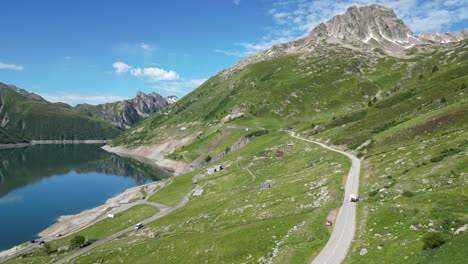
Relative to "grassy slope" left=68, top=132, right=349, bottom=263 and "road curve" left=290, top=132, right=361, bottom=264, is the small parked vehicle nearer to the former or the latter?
"road curve" left=290, top=132, right=361, bottom=264

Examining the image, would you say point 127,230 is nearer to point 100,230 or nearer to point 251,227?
point 100,230

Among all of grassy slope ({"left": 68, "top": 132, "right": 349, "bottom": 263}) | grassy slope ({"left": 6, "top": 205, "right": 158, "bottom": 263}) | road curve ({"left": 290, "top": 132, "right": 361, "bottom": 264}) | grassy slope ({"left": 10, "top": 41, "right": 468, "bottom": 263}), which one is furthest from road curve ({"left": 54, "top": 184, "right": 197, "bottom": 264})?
road curve ({"left": 290, "top": 132, "right": 361, "bottom": 264})

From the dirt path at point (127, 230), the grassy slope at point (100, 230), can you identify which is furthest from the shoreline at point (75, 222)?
the dirt path at point (127, 230)

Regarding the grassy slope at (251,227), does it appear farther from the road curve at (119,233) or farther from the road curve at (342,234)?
the road curve at (119,233)

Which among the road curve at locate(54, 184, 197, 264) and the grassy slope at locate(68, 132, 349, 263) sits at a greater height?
the grassy slope at locate(68, 132, 349, 263)

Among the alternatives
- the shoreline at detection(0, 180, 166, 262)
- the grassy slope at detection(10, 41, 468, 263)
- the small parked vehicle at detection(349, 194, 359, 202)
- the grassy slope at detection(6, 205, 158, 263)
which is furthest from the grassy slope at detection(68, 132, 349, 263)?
the shoreline at detection(0, 180, 166, 262)

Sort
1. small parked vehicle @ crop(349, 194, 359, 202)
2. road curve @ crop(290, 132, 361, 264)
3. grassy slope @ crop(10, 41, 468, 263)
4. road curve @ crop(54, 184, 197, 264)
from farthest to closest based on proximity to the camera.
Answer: road curve @ crop(54, 184, 197, 264)
small parked vehicle @ crop(349, 194, 359, 202)
road curve @ crop(290, 132, 361, 264)
grassy slope @ crop(10, 41, 468, 263)

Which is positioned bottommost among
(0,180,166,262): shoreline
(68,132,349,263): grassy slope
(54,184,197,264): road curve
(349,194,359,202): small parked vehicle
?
(0,180,166,262): shoreline

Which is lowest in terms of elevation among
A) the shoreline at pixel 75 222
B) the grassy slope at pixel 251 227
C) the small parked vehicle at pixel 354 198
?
the shoreline at pixel 75 222

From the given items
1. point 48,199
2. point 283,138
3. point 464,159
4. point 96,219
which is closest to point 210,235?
point 464,159

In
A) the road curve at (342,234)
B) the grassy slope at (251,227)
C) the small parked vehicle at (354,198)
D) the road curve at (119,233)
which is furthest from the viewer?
the road curve at (119,233)

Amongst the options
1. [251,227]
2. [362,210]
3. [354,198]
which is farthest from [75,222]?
[362,210]

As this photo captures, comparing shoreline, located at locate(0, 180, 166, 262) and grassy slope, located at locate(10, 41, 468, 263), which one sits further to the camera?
shoreline, located at locate(0, 180, 166, 262)

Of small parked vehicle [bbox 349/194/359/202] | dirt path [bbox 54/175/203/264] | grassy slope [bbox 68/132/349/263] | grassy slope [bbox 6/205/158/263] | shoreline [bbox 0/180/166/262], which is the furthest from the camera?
shoreline [bbox 0/180/166/262]
